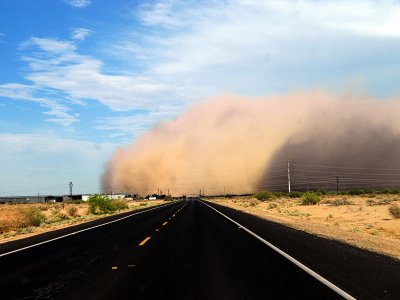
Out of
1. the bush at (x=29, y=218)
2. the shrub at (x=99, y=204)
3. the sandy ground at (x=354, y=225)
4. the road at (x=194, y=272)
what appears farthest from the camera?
the shrub at (x=99, y=204)

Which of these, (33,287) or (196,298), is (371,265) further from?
(33,287)

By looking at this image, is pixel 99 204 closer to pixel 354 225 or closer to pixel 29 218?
pixel 29 218

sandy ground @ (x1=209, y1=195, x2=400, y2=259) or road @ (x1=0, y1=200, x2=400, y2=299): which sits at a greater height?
road @ (x1=0, y1=200, x2=400, y2=299)

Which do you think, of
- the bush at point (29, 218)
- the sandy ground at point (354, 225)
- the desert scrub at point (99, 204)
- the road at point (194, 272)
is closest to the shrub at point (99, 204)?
the desert scrub at point (99, 204)

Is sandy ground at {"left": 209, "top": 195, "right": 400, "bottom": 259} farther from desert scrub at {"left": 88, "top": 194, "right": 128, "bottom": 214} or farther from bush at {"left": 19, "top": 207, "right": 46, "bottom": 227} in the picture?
bush at {"left": 19, "top": 207, "right": 46, "bottom": 227}

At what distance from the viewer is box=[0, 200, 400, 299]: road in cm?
714

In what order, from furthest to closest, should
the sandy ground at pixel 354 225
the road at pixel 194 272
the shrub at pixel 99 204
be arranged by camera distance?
1. the shrub at pixel 99 204
2. the sandy ground at pixel 354 225
3. the road at pixel 194 272

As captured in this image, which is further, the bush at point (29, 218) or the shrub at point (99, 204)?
the shrub at point (99, 204)

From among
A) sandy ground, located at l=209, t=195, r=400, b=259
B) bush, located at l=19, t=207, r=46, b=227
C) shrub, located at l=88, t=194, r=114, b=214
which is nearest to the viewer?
sandy ground, located at l=209, t=195, r=400, b=259

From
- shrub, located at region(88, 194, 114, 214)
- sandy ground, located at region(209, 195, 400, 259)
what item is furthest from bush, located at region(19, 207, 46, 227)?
sandy ground, located at region(209, 195, 400, 259)

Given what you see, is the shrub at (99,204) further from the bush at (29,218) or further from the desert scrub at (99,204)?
the bush at (29,218)

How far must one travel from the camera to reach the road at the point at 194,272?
7141 mm

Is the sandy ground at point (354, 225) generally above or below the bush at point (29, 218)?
below

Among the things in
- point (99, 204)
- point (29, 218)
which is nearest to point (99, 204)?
point (99, 204)
